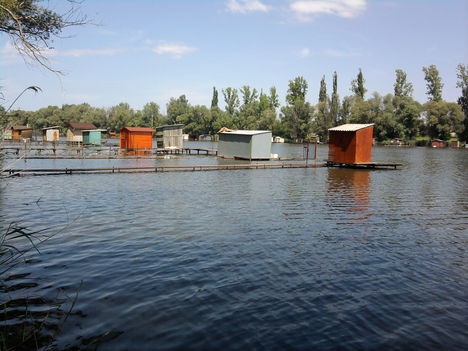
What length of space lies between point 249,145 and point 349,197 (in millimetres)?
A: 30174

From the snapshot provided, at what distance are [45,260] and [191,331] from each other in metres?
5.96

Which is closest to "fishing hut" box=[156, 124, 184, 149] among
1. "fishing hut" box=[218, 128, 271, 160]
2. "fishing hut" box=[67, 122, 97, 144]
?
"fishing hut" box=[218, 128, 271, 160]

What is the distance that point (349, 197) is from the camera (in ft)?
79.3

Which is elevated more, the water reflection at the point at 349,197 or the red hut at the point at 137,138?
the red hut at the point at 137,138

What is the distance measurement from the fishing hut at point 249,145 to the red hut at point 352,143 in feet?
35.0

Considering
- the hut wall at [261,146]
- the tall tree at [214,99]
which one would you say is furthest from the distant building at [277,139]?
the hut wall at [261,146]

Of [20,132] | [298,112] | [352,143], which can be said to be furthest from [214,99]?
[352,143]

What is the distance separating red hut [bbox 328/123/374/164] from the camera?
141 ft

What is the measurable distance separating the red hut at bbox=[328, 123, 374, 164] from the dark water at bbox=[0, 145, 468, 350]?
22599 mm

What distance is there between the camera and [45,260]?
433 inches

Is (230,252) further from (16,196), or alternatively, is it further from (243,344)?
(16,196)

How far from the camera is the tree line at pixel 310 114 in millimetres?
113625

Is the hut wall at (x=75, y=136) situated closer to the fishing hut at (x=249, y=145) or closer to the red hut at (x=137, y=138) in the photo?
the red hut at (x=137, y=138)

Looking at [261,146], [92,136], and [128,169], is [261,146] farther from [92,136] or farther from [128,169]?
[92,136]
